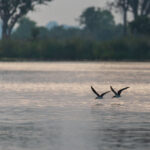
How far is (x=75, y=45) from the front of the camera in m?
107

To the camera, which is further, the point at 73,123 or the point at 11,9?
the point at 11,9

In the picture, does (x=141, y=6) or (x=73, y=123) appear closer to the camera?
(x=73, y=123)

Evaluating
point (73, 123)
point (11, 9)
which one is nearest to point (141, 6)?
point (11, 9)

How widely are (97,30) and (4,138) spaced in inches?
6504

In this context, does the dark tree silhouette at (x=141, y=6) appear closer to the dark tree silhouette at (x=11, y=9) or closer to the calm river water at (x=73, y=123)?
the dark tree silhouette at (x=11, y=9)

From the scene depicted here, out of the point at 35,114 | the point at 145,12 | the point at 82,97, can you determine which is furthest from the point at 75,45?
the point at 35,114

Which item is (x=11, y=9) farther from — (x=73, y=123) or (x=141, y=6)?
(x=73, y=123)

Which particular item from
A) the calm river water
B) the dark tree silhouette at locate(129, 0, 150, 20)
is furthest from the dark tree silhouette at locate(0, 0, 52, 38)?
the calm river water

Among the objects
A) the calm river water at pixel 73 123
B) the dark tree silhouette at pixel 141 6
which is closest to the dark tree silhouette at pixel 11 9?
the dark tree silhouette at pixel 141 6

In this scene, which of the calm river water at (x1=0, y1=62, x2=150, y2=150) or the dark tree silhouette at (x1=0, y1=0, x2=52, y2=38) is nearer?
the calm river water at (x1=0, y1=62, x2=150, y2=150)

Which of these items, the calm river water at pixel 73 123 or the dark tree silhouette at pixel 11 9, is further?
the dark tree silhouette at pixel 11 9

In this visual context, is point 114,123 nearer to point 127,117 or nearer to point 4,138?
point 127,117

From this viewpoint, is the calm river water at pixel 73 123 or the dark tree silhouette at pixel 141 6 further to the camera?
A: the dark tree silhouette at pixel 141 6

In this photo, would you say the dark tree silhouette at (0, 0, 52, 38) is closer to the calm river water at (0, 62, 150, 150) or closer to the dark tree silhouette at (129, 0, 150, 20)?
the dark tree silhouette at (129, 0, 150, 20)
